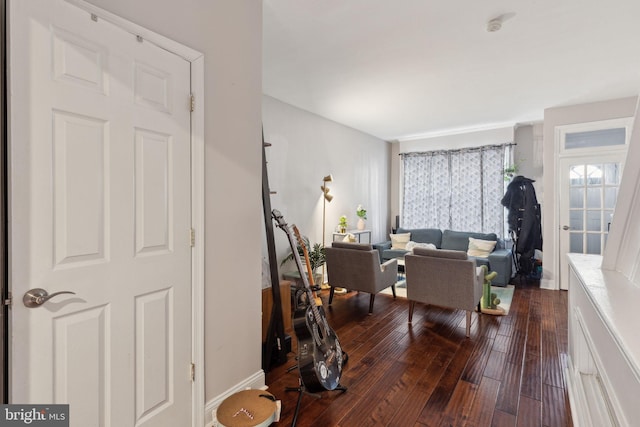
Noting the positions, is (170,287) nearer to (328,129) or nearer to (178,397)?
(178,397)

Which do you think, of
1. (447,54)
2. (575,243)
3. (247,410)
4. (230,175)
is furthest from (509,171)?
(247,410)

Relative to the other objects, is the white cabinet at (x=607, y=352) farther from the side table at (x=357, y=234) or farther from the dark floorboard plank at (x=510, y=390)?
the side table at (x=357, y=234)

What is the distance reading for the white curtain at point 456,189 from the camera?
571 centimetres

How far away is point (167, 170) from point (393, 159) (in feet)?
20.2

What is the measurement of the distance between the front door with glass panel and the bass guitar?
4329 mm

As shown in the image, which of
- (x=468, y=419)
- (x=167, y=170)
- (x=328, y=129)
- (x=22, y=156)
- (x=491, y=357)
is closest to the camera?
(x=22, y=156)

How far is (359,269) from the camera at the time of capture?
3.71 meters

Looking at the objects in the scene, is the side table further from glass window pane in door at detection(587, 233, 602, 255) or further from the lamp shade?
glass window pane in door at detection(587, 233, 602, 255)

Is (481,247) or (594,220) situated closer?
(594,220)

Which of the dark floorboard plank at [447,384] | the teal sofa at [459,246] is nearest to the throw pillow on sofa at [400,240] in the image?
the teal sofa at [459,246]

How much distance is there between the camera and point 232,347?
189cm

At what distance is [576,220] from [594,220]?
197mm

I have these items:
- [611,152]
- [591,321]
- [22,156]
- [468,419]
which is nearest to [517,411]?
[468,419]

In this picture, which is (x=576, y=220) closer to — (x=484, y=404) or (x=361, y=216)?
(x=361, y=216)
